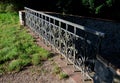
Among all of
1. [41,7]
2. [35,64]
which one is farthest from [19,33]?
[41,7]

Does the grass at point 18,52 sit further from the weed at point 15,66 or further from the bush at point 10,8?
the bush at point 10,8

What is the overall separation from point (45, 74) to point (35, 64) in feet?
1.68

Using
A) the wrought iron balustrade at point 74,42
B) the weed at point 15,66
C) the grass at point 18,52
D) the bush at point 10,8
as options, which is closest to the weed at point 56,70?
the wrought iron balustrade at point 74,42

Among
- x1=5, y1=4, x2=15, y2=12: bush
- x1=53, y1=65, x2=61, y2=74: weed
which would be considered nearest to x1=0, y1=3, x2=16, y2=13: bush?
x1=5, y1=4, x2=15, y2=12: bush

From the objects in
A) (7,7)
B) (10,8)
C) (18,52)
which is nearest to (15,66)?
(18,52)

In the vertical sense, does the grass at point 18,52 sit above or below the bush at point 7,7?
below

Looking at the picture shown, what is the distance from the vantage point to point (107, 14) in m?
11.6

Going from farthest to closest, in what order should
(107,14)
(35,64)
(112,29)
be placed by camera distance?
(107,14) < (112,29) < (35,64)

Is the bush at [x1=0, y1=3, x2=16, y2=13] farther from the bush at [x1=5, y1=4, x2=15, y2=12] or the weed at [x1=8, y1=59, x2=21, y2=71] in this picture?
the weed at [x1=8, y1=59, x2=21, y2=71]

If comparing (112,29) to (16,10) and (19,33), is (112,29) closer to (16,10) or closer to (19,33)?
(19,33)

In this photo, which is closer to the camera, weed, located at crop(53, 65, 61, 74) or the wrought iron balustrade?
the wrought iron balustrade

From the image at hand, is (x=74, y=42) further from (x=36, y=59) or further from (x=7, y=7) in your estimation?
(x=7, y=7)

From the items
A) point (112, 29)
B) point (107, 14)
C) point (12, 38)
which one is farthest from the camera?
point (107, 14)

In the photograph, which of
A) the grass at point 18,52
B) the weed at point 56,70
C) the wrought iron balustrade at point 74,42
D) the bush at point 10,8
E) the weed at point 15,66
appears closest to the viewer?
the wrought iron balustrade at point 74,42
